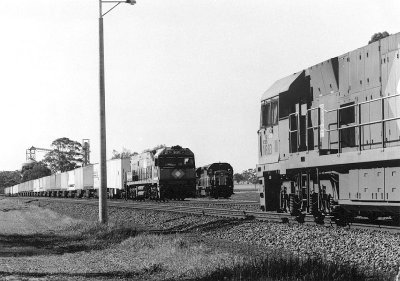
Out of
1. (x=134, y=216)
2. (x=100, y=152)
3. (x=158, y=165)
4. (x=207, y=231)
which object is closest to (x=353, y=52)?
(x=207, y=231)

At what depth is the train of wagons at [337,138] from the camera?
1201 cm

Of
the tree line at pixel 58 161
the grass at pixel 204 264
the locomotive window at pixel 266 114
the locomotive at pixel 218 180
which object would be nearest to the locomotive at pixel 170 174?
the locomotive at pixel 218 180

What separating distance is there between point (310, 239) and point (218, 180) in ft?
112

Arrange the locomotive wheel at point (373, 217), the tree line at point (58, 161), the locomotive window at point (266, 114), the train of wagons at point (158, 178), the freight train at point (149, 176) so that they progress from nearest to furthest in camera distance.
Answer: the locomotive wheel at point (373, 217) → the locomotive window at point (266, 114) → the freight train at point (149, 176) → the train of wagons at point (158, 178) → the tree line at point (58, 161)

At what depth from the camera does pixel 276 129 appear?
16.6m

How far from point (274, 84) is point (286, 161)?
3.28 metres

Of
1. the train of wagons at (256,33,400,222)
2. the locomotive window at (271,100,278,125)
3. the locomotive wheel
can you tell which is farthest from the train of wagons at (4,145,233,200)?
the locomotive wheel

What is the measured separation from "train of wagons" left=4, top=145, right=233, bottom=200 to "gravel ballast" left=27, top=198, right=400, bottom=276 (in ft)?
59.9

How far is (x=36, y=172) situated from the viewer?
141375 millimetres

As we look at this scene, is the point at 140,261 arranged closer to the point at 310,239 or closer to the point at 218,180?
the point at 310,239

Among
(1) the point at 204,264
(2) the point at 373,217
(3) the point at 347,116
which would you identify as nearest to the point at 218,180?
(2) the point at 373,217

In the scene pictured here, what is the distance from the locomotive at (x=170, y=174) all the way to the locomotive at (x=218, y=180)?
23.4ft

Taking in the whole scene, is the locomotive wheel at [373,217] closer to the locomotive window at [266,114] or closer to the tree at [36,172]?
the locomotive window at [266,114]

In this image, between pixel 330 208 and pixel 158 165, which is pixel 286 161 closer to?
pixel 330 208
